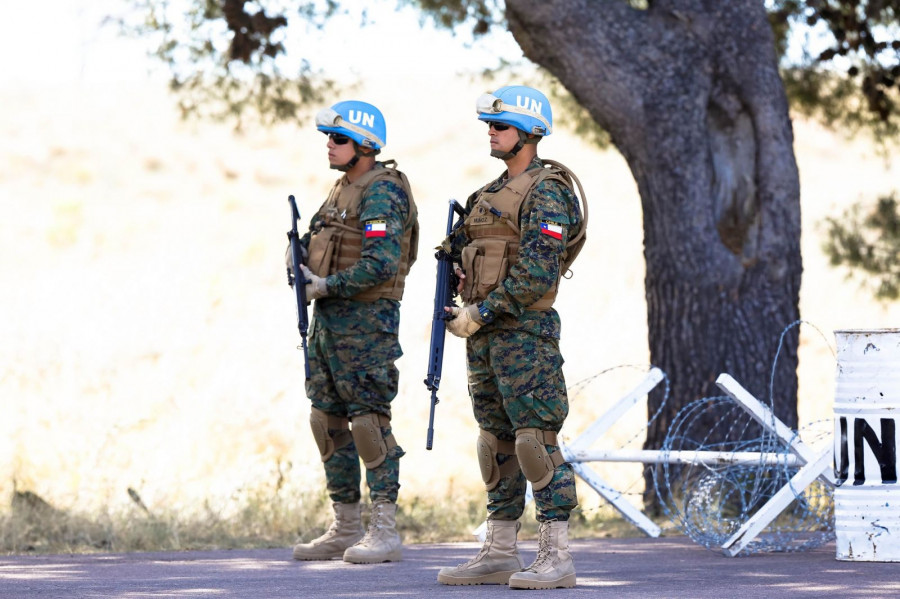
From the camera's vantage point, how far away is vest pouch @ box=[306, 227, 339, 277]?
20.6ft

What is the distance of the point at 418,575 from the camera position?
228 inches

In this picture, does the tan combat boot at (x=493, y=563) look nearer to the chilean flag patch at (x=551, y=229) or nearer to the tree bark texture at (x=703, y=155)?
the chilean flag patch at (x=551, y=229)

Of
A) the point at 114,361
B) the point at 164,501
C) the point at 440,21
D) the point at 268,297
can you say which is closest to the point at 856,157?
the point at 268,297

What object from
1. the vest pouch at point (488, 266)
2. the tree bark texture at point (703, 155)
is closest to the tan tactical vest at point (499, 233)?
the vest pouch at point (488, 266)

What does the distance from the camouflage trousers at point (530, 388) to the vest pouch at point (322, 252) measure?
112cm

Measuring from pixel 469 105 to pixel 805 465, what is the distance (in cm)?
4256

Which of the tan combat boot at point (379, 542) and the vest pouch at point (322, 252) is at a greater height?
the vest pouch at point (322, 252)

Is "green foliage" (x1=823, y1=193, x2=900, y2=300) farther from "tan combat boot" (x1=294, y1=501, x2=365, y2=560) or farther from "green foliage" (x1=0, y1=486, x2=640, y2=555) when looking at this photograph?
"tan combat boot" (x1=294, y1=501, x2=365, y2=560)

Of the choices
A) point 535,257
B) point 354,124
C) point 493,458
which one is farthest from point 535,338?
point 354,124

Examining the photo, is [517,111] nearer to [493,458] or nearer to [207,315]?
[493,458]

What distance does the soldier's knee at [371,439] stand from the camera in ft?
20.5

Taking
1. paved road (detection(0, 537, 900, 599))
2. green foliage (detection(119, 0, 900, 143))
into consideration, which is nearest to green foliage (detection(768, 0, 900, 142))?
green foliage (detection(119, 0, 900, 143))

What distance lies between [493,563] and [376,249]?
5.22 ft

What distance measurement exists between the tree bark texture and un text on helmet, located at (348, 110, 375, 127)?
1.82m
